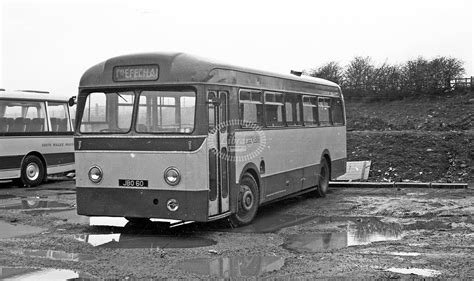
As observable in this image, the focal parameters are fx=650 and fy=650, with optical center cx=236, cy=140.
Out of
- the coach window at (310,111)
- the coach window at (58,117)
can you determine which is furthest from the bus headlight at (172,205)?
the coach window at (58,117)

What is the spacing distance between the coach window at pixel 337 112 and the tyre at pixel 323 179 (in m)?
1.30

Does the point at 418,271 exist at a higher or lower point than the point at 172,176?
lower

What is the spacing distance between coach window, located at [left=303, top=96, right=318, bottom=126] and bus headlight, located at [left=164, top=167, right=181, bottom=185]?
17.2ft

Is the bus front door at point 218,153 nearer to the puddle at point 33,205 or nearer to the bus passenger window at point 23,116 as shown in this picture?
the puddle at point 33,205

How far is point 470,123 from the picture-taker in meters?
26.0

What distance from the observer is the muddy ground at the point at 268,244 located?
311 inches

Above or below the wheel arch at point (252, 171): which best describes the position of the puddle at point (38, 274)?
below

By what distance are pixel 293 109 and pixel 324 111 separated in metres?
2.49

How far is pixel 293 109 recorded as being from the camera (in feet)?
45.5

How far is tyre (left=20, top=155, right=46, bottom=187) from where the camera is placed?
756 inches

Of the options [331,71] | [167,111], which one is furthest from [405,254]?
[331,71]

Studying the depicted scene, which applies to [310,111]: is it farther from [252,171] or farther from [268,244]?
[268,244]

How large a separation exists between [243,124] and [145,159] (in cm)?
200

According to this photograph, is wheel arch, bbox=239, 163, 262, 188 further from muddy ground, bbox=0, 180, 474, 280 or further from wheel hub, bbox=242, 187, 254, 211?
muddy ground, bbox=0, 180, 474, 280
